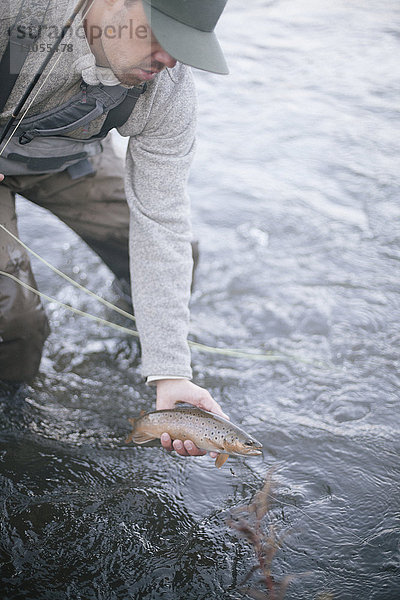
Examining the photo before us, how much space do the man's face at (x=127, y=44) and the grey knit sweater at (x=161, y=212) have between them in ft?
0.83

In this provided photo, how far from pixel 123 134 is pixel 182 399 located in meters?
1.27

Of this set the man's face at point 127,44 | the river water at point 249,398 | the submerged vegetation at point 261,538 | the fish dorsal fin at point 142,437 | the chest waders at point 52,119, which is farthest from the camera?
the fish dorsal fin at point 142,437

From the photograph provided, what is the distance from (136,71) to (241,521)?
203 centimetres

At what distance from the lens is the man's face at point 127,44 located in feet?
8.55

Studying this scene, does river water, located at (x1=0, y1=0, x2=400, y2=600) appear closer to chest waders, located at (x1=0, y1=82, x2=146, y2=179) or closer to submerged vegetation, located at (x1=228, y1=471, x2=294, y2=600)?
submerged vegetation, located at (x1=228, y1=471, x2=294, y2=600)

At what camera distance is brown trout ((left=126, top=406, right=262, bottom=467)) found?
276 centimetres

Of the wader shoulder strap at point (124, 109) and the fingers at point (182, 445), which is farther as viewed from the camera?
the wader shoulder strap at point (124, 109)

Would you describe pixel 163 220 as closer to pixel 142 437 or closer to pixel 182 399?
pixel 182 399

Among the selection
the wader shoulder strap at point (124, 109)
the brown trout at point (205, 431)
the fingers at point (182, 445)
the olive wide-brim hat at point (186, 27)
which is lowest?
the fingers at point (182, 445)

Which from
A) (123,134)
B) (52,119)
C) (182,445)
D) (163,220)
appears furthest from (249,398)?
(52,119)

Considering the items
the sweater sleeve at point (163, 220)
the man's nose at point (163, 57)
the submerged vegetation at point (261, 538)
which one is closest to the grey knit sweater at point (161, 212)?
the sweater sleeve at point (163, 220)

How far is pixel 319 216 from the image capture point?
18.2 ft

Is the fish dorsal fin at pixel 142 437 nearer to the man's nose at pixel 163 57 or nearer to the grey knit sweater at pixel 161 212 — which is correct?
the grey knit sweater at pixel 161 212

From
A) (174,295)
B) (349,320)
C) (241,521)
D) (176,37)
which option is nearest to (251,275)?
(349,320)
